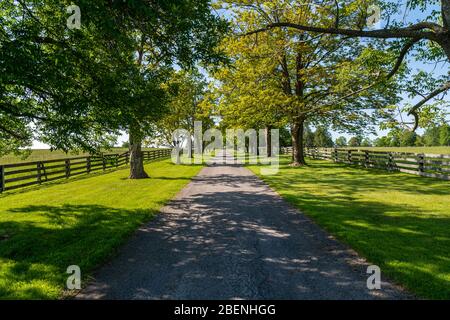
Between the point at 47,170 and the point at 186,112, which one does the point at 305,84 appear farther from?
the point at 47,170

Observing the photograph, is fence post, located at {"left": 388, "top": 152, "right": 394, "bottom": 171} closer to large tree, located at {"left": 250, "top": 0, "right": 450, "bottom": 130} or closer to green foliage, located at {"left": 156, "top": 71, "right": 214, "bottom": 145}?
large tree, located at {"left": 250, "top": 0, "right": 450, "bottom": 130}

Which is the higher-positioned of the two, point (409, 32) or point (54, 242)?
point (409, 32)

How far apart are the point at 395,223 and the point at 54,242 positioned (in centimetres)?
796

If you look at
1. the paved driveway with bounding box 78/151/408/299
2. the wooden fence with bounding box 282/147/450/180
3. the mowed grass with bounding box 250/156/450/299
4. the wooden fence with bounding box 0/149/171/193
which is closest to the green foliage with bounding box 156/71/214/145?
the wooden fence with bounding box 0/149/171/193

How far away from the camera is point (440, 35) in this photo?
6031mm

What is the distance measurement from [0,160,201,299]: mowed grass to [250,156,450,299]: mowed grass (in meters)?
4.81

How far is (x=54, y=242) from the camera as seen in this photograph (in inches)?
230

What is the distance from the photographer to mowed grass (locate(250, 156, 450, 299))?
166 inches

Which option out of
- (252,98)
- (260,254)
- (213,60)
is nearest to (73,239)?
(260,254)

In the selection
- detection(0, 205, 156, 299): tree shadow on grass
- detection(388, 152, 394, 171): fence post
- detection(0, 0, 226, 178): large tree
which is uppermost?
detection(0, 0, 226, 178): large tree

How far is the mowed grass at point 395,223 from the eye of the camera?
4.21 meters

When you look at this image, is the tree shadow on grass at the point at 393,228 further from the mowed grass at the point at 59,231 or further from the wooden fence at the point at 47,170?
the wooden fence at the point at 47,170

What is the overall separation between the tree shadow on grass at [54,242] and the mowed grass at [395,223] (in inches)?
191

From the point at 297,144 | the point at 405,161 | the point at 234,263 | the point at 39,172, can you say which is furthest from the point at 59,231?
the point at 297,144
